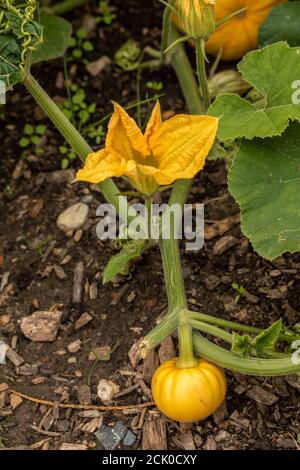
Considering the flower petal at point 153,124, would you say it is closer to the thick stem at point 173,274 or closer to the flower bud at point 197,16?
the flower bud at point 197,16

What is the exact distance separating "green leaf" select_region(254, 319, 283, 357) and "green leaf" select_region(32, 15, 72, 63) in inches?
44.5

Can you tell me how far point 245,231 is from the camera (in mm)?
2197

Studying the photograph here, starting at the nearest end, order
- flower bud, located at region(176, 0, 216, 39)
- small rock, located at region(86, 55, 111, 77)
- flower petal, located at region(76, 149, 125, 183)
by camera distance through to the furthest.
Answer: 1. flower petal, located at region(76, 149, 125, 183)
2. flower bud, located at region(176, 0, 216, 39)
3. small rock, located at region(86, 55, 111, 77)

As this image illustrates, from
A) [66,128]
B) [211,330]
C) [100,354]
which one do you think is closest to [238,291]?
[211,330]

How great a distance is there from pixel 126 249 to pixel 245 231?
1.14 ft

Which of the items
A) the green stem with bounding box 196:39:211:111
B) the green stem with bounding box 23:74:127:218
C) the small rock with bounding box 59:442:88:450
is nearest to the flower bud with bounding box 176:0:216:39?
the green stem with bounding box 196:39:211:111

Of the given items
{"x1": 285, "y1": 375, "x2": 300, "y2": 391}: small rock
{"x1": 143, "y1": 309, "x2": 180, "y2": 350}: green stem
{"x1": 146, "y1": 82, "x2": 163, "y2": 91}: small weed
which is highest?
{"x1": 146, "y1": 82, "x2": 163, "y2": 91}: small weed

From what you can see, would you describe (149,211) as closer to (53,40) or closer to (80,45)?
(53,40)

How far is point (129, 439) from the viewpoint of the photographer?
222 centimetres

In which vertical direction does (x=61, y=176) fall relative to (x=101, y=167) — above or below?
below

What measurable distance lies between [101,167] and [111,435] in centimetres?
68

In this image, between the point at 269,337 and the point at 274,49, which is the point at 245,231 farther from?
the point at 274,49

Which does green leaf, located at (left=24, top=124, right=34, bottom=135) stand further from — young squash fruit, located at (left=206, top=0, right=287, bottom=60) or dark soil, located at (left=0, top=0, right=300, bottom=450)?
young squash fruit, located at (left=206, top=0, right=287, bottom=60)

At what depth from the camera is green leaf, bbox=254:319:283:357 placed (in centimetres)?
206
